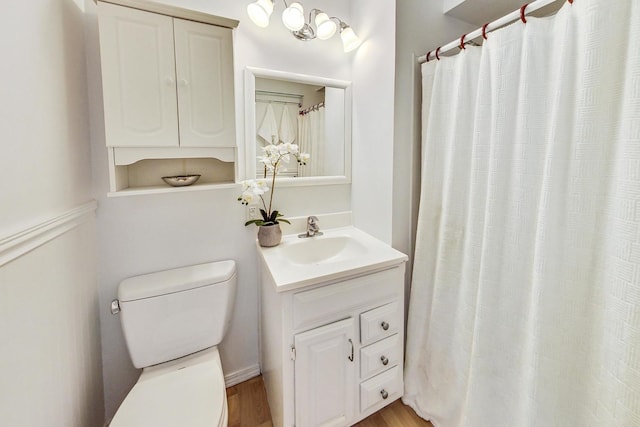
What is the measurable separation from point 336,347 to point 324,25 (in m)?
1.63

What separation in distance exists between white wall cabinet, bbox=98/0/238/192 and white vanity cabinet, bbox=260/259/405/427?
0.73 m

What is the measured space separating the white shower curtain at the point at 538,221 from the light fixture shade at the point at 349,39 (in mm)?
479

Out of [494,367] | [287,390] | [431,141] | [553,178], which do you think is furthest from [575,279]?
[287,390]

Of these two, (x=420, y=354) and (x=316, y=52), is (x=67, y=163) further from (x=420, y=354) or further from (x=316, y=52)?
(x=420, y=354)

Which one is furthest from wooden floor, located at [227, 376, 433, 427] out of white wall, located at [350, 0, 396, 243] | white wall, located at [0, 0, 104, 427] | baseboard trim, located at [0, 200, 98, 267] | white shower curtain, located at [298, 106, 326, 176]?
white shower curtain, located at [298, 106, 326, 176]

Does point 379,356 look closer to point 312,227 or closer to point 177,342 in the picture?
point 312,227

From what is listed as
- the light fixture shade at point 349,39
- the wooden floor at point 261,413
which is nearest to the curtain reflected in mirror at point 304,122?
the light fixture shade at point 349,39

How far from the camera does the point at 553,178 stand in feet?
2.92

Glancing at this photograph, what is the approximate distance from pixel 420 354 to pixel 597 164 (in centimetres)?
115

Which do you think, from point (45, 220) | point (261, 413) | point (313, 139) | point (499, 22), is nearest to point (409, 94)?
point (499, 22)

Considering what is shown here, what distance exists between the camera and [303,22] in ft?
4.60

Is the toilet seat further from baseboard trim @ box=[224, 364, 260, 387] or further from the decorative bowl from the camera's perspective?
the decorative bowl

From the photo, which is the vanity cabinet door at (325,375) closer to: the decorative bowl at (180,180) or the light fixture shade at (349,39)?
the decorative bowl at (180,180)

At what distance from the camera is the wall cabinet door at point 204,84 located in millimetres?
1152
